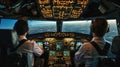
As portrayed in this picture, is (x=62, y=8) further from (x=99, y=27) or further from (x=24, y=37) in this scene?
(x=99, y=27)

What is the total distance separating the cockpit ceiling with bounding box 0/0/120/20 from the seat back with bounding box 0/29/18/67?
2614 mm

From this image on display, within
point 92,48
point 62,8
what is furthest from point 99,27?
point 62,8

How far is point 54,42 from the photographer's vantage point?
8148mm

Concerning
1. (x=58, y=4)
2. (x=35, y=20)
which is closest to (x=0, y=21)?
(x=35, y=20)

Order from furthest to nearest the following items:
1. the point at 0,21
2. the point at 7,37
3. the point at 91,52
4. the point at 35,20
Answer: the point at 35,20 < the point at 0,21 < the point at 7,37 < the point at 91,52

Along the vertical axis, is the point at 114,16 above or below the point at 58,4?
below

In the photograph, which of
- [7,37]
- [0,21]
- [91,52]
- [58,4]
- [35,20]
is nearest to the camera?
[91,52]

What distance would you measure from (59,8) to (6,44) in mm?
3409

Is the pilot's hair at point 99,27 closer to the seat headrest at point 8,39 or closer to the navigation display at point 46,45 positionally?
the seat headrest at point 8,39

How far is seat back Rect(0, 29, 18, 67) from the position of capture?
4355 millimetres

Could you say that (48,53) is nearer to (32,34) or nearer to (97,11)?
(32,34)

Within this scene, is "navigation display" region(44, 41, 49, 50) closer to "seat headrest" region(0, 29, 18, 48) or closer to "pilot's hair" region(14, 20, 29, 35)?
"seat headrest" region(0, 29, 18, 48)

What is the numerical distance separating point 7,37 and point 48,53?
350 centimetres

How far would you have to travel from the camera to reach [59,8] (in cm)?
772
